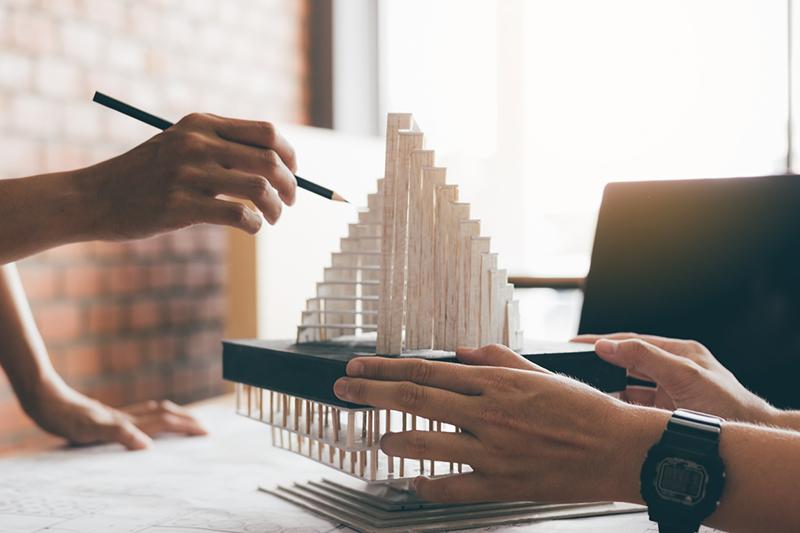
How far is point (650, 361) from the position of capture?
43.9 inches

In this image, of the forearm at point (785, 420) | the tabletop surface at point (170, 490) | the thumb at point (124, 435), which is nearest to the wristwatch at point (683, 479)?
the tabletop surface at point (170, 490)

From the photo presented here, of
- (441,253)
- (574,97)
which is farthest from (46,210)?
(574,97)

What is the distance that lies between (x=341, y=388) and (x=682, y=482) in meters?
0.37

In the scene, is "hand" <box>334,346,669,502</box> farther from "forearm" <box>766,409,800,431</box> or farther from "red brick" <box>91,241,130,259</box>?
"red brick" <box>91,241,130,259</box>

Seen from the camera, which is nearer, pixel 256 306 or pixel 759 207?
pixel 759 207

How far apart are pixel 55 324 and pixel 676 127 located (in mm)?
2063

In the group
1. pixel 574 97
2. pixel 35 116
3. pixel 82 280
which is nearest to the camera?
pixel 35 116

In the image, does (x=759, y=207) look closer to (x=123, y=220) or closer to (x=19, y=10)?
(x=123, y=220)

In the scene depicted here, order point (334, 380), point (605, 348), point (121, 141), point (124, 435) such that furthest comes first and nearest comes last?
point (121, 141)
point (124, 435)
point (605, 348)
point (334, 380)

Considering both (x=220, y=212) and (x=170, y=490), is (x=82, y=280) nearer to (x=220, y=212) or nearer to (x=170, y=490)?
(x=170, y=490)

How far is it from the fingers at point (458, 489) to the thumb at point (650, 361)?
11.5 inches

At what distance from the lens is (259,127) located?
1.04 metres

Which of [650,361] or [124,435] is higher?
[650,361]

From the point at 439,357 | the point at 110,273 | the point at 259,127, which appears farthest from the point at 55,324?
the point at 439,357
